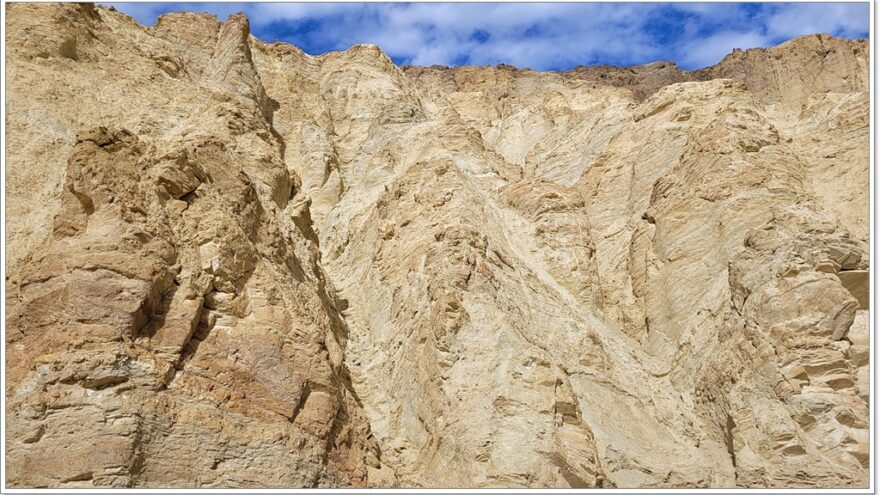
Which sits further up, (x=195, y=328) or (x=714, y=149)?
(x=714, y=149)

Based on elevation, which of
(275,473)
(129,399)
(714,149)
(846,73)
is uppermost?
(846,73)

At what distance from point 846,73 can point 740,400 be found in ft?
180

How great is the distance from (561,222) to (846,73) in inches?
1940

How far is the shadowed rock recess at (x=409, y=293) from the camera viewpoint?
12523 millimetres

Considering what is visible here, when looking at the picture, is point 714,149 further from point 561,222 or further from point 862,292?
point 862,292

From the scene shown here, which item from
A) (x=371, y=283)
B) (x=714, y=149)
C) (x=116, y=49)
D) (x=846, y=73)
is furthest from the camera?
(x=846, y=73)

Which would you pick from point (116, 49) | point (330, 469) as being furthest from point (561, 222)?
point (116, 49)

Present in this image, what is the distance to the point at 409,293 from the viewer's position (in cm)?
1895

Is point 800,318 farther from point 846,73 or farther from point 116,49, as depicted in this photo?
point 846,73

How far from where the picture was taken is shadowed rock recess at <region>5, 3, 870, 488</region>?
493 inches

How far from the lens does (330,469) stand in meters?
13.5

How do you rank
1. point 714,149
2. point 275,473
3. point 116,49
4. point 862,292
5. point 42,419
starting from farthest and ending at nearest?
point 116,49 → point 714,149 → point 862,292 → point 275,473 → point 42,419

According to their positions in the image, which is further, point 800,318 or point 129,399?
point 800,318

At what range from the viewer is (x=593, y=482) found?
558 inches
